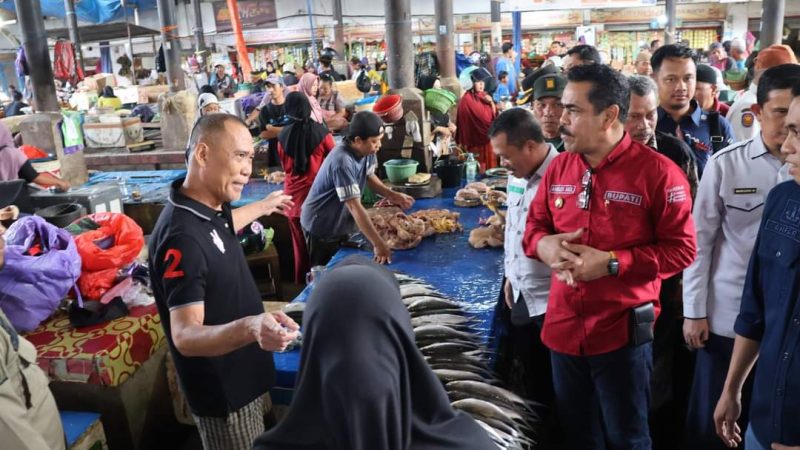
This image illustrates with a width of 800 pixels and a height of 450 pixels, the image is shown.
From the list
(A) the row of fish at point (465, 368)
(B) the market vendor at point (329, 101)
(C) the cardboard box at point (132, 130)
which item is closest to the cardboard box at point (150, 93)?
(C) the cardboard box at point (132, 130)

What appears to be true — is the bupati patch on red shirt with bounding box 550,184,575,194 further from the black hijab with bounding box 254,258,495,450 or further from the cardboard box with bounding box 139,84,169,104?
the cardboard box with bounding box 139,84,169,104

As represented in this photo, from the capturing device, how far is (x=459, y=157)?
6.45 metres

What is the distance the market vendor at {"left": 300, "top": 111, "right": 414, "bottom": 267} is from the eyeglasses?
5.76 feet

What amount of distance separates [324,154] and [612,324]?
384 centimetres

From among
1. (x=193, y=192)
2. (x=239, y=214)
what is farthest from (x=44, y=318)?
(x=193, y=192)

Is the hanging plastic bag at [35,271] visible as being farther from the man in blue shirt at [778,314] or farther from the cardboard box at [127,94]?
the cardboard box at [127,94]

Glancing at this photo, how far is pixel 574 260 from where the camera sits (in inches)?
86.2

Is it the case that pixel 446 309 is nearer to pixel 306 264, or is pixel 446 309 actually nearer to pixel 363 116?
pixel 363 116

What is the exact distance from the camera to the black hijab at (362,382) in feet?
4.10

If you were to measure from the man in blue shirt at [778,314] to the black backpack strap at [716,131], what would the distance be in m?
1.99

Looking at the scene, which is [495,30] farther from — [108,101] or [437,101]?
[437,101]

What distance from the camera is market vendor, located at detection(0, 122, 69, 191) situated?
4863mm

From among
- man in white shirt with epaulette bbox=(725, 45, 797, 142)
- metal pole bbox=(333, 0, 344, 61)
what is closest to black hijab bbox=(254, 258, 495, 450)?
man in white shirt with epaulette bbox=(725, 45, 797, 142)

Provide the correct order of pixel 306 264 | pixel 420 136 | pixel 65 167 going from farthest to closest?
pixel 65 167 < pixel 420 136 < pixel 306 264
